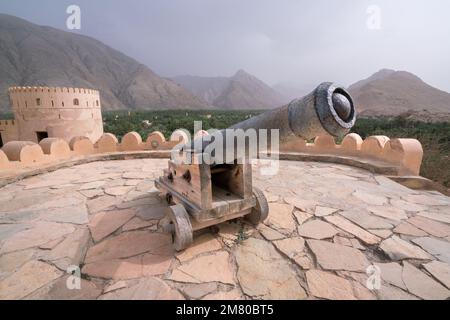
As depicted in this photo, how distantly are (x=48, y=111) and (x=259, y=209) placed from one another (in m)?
22.2

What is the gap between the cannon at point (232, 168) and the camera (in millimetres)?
1417

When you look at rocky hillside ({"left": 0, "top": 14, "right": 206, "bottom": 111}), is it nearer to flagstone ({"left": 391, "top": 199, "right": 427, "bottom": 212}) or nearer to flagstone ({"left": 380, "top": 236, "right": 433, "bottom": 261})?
flagstone ({"left": 391, "top": 199, "right": 427, "bottom": 212})

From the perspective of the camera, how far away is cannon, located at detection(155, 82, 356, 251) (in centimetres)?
142

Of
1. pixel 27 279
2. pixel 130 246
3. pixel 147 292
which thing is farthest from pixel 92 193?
pixel 147 292

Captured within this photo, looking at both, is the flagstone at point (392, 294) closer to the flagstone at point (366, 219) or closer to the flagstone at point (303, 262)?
the flagstone at point (303, 262)

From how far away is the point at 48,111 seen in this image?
19.0 meters

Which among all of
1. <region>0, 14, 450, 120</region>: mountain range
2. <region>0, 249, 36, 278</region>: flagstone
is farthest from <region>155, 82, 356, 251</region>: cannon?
<region>0, 14, 450, 120</region>: mountain range

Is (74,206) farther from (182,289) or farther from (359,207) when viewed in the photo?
(359,207)

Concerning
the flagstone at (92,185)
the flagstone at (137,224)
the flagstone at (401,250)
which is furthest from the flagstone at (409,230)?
the flagstone at (92,185)

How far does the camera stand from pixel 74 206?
3438 millimetres

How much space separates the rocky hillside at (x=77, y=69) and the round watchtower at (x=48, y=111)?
163 ft

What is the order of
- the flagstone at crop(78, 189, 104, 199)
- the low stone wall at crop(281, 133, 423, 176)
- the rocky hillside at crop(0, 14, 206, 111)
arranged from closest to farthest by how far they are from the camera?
1. the flagstone at crop(78, 189, 104, 199)
2. the low stone wall at crop(281, 133, 423, 176)
3. the rocky hillside at crop(0, 14, 206, 111)

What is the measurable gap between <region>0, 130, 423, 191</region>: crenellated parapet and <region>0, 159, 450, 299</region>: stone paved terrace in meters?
1.06

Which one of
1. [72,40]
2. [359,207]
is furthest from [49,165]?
[72,40]
